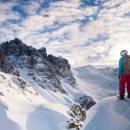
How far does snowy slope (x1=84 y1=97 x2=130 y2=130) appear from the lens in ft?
44.1

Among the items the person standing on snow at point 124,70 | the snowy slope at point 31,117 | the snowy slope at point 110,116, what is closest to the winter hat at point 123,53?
the person standing on snow at point 124,70

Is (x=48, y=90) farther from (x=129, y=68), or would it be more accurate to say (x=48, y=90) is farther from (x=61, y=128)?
(x=129, y=68)

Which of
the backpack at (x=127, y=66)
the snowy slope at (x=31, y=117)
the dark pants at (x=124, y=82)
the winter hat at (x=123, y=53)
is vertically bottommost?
the snowy slope at (x=31, y=117)

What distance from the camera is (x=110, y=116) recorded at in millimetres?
13891

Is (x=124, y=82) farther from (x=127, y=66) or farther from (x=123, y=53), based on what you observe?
(x=123, y=53)

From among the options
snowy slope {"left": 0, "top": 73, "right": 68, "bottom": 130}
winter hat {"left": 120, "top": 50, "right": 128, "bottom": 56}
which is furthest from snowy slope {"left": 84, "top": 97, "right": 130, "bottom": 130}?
snowy slope {"left": 0, "top": 73, "right": 68, "bottom": 130}

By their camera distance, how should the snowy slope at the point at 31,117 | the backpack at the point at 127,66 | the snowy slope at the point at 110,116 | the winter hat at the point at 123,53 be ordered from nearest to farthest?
the snowy slope at the point at 110,116 → the backpack at the point at 127,66 → the winter hat at the point at 123,53 → the snowy slope at the point at 31,117

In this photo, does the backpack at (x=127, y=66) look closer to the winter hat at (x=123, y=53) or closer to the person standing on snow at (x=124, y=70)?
the person standing on snow at (x=124, y=70)

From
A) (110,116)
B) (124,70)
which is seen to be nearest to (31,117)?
(124,70)

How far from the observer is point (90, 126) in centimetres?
1419

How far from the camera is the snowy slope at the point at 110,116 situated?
13.4m

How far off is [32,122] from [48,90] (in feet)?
468

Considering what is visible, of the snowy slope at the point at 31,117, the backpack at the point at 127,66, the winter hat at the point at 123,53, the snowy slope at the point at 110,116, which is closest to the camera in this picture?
the snowy slope at the point at 110,116

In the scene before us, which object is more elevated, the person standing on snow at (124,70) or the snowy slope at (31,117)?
the person standing on snow at (124,70)
